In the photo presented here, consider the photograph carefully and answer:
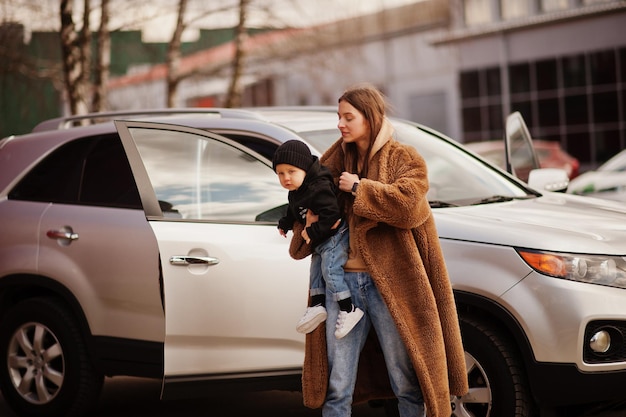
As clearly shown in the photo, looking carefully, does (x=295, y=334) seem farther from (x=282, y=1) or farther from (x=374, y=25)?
(x=374, y=25)

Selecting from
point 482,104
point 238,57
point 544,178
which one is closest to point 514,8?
point 482,104

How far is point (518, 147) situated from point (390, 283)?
10.5 ft

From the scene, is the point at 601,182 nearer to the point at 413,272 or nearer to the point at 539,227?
the point at 539,227

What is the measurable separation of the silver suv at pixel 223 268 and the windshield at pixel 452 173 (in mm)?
13

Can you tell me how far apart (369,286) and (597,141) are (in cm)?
3309

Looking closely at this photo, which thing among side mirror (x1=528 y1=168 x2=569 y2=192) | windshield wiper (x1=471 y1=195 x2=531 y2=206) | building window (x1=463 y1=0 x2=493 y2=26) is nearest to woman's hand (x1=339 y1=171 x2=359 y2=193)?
windshield wiper (x1=471 y1=195 x2=531 y2=206)

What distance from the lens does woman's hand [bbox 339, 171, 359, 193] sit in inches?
160

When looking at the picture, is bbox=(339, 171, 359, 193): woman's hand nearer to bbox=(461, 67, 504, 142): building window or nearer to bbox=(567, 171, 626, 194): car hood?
bbox=(567, 171, 626, 194): car hood

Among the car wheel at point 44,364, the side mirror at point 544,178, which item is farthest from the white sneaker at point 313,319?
the side mirror at point 544,178

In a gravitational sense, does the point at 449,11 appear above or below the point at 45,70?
above

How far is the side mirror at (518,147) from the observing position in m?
6.83

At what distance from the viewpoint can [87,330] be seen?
5562 mm

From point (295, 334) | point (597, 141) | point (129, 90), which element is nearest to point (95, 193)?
point (295, 334)

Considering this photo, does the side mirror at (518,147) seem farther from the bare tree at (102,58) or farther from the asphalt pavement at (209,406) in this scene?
the bare tree at (102,58)
